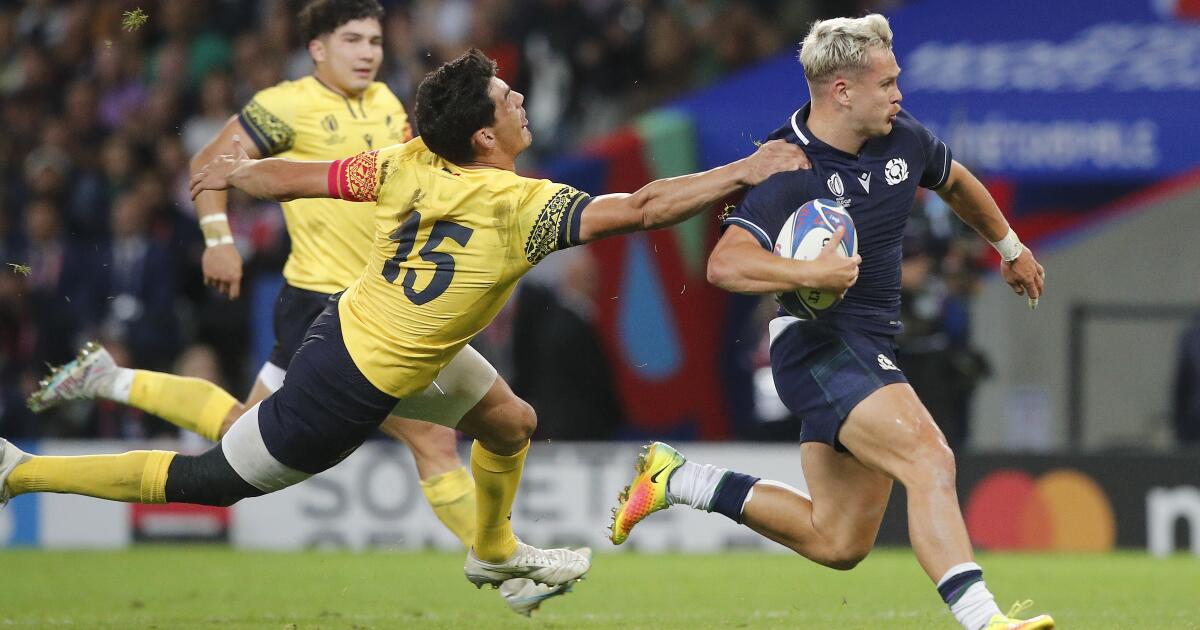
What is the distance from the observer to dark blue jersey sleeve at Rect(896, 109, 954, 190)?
6.59m

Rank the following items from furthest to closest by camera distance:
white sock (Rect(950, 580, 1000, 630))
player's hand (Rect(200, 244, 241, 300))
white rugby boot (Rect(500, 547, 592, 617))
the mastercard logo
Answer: the mastercard logo → player's hand (Rect(200, 244, 241, 300)) → white rugby boot (Rect(500, 547, 592, 617)) → white sock (Rect(950, 580, 1000, 630))

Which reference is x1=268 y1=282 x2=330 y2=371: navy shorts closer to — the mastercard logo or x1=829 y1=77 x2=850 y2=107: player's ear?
x1=829 y1=77 x2=850 y2=107: player's ear

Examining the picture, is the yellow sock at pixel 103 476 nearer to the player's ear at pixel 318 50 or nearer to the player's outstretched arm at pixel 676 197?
the player's outstretched arm at pixel 676 197

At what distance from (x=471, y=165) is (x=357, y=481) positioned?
6402 millimetres

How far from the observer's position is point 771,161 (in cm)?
601

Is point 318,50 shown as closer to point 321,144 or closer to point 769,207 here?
point 321,144

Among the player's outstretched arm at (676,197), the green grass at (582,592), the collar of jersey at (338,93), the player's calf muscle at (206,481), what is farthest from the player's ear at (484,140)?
the green grass at (582,592)

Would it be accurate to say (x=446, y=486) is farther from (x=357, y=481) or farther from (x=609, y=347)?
(x=609, y=347)

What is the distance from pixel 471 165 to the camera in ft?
20.6

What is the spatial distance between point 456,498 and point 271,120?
195cm

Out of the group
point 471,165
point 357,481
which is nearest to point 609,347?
point 357,481

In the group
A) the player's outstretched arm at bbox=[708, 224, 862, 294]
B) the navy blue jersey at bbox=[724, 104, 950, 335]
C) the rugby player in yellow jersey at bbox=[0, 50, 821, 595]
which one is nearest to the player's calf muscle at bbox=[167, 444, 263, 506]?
the rugby player in yellow jersey at bbox=[0, 50, 821, 595]

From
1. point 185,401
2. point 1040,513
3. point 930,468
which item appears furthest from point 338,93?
point 1040,513

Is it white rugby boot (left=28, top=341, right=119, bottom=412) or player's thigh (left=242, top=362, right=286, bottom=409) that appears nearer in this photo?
player's thigh (left=242, top=362, right=286, bottom=409)
